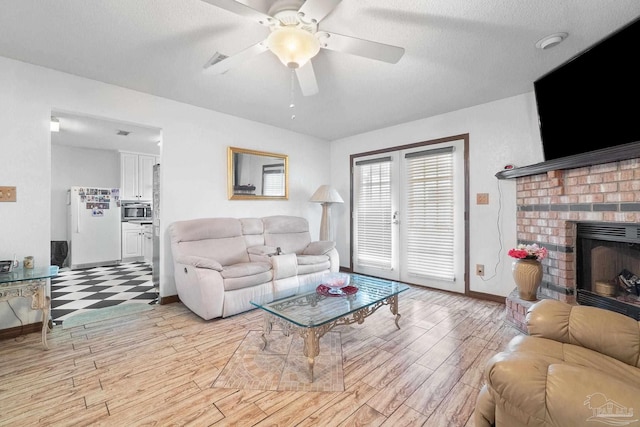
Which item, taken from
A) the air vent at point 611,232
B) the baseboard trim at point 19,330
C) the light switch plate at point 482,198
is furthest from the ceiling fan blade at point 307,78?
the baseboard trim at point 19,330

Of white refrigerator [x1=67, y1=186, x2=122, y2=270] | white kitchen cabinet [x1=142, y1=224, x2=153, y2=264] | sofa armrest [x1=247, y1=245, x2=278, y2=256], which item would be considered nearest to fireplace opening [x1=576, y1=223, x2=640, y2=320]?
sofa armrest [x1=247, y1=245, x2=278, y2=256]

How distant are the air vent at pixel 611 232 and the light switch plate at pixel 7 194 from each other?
16.4ft

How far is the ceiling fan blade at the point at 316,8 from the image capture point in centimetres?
146

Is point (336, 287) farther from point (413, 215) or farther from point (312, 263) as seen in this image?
point (413, 215)

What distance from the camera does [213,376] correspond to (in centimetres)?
187

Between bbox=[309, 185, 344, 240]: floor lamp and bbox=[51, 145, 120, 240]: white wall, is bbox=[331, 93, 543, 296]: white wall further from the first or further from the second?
bbox=[51, 145, 120, 240]: white wall

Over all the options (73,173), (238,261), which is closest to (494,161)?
(238,261)

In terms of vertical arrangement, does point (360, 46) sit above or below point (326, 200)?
above

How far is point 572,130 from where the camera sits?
232 centimetres

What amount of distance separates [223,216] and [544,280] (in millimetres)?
3723

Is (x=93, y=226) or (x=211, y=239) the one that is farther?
(x=93, y=226)

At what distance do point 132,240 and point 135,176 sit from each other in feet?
4.52

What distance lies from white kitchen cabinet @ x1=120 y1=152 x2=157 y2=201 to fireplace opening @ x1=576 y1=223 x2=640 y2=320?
7223 mm

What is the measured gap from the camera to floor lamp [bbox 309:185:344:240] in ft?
14.4
